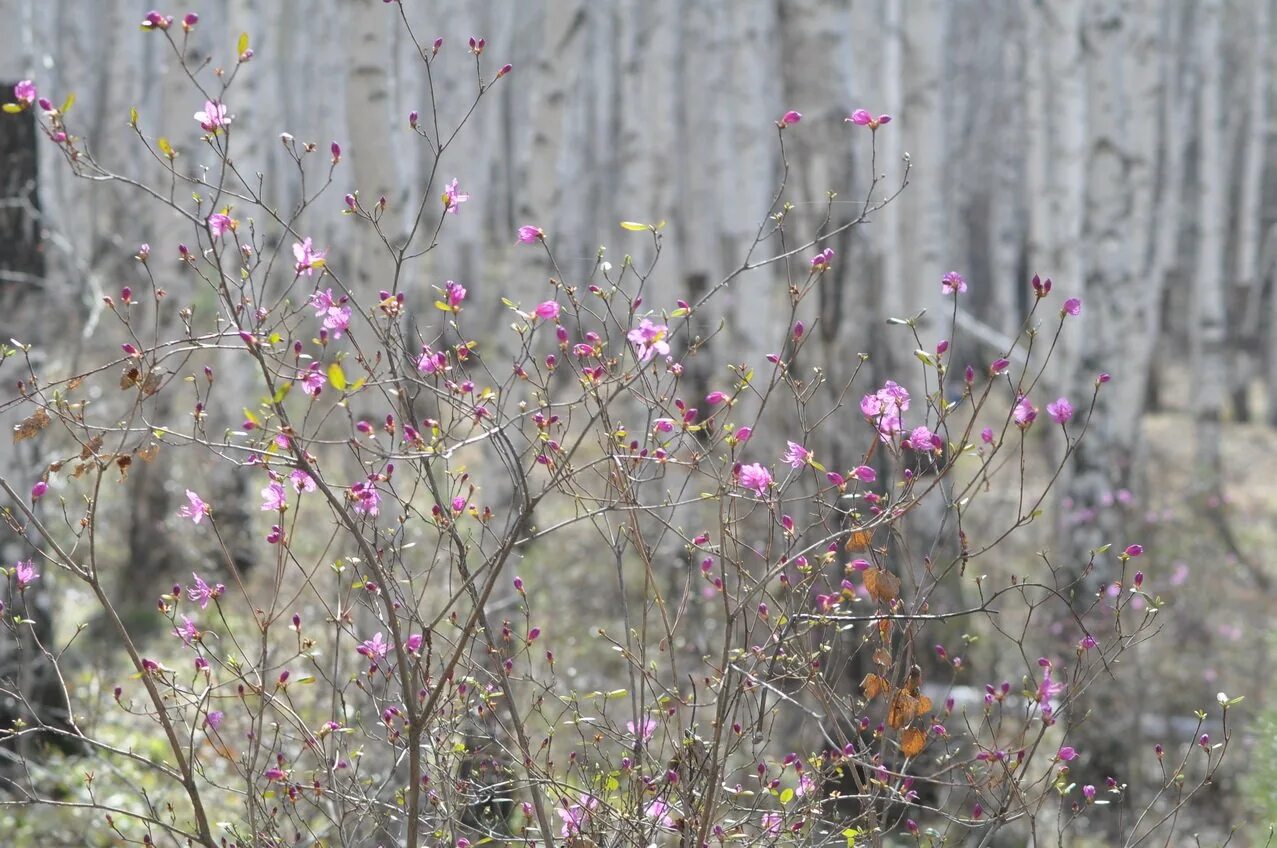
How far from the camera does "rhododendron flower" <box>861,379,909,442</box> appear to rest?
254cm

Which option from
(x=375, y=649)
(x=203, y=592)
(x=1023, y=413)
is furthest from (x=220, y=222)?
(x=1023, y=413)

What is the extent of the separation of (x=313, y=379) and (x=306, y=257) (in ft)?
0.69

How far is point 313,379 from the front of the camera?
7.91 feet

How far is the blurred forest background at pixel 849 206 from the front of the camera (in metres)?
5.69

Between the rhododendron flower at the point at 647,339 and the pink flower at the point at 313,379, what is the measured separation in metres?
0.54

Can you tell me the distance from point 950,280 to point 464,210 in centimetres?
1021

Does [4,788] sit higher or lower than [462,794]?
lower

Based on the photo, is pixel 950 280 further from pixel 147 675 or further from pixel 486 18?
pixel 486 18

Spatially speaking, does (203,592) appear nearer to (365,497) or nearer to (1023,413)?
(365,497)

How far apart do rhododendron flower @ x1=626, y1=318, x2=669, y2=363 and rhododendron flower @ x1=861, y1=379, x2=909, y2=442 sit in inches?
15.9

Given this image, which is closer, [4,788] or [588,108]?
[4,788]

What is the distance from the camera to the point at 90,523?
2486 millimetres

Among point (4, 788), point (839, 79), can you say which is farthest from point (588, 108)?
point (4, 788)

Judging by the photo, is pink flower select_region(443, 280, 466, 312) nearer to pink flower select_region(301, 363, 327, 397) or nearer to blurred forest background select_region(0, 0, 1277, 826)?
pink flower select_region(301, 363, 327, 397)
